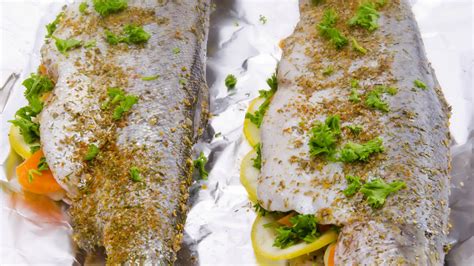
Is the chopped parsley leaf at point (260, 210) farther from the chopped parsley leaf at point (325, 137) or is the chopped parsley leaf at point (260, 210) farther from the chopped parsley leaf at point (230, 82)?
the chopped parsley leaf at point (230, 82)

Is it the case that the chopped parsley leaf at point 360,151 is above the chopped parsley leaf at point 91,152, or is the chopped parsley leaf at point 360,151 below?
below

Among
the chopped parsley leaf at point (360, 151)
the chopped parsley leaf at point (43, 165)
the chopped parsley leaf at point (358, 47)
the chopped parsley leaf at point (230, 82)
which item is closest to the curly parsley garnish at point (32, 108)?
the chopped parsley leaf at point (43, 165)

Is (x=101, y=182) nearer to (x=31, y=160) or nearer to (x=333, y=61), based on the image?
(x=31, y=160)

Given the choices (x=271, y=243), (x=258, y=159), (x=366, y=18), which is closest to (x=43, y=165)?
(x=258, y=159)

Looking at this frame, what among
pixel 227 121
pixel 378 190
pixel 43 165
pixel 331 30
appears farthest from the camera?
Answer: pixel 227 121

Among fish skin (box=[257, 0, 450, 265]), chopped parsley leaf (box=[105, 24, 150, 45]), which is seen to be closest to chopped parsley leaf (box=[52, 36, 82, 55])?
chopped parsley leaf (box=[105, 24, 150, 45])

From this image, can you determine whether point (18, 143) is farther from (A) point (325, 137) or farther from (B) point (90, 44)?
(A) point (325, 137)

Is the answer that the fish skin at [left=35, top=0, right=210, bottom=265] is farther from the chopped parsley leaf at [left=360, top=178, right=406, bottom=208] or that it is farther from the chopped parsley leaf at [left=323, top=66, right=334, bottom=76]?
the chopped parsley leaf at [left=360, top=178, right=406, bottom=208]
